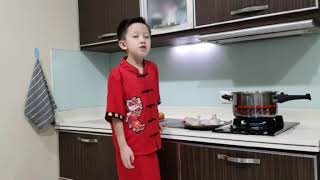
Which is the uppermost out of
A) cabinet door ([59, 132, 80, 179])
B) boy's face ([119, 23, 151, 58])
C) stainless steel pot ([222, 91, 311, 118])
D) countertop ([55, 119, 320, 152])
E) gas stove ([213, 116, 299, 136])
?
boy's face ([119, 23, 151, 58])

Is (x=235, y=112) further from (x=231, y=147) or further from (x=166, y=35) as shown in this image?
(x=166, y=35)

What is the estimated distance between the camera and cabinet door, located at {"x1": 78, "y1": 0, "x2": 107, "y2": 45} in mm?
2145

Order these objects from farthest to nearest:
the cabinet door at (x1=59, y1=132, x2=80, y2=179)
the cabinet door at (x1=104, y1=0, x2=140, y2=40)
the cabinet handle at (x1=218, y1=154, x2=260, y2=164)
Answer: the cabinet door at (x1=59, y1=132, x2=80, y2=179)
the cabinet door at (x1=104, y1=0, x2=140, y2=40)
the cabinet handle at (x1=218, y1=154, x2=260, y2=164)

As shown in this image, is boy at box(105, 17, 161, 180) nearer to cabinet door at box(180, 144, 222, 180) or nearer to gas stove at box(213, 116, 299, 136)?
cabinet door at box(180, 144, 222, 180)

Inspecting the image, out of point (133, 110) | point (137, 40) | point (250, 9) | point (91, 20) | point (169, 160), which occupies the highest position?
point (91, 20)

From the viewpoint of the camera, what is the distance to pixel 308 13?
1.33 m

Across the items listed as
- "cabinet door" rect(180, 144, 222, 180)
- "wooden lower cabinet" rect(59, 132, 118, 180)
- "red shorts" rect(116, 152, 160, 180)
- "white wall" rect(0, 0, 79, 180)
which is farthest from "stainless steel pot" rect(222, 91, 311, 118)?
"white wall" rect(0, 0, 79, 180)

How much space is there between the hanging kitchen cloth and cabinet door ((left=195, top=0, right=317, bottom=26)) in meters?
1.09

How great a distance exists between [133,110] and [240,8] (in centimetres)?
70

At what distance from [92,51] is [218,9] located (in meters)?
Result: 1.19

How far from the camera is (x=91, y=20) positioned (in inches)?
87.4

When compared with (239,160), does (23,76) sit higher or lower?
higher

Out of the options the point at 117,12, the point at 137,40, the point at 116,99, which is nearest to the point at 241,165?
the point at 116,99

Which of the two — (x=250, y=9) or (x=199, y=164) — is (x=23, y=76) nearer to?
(x=199, y=164)
